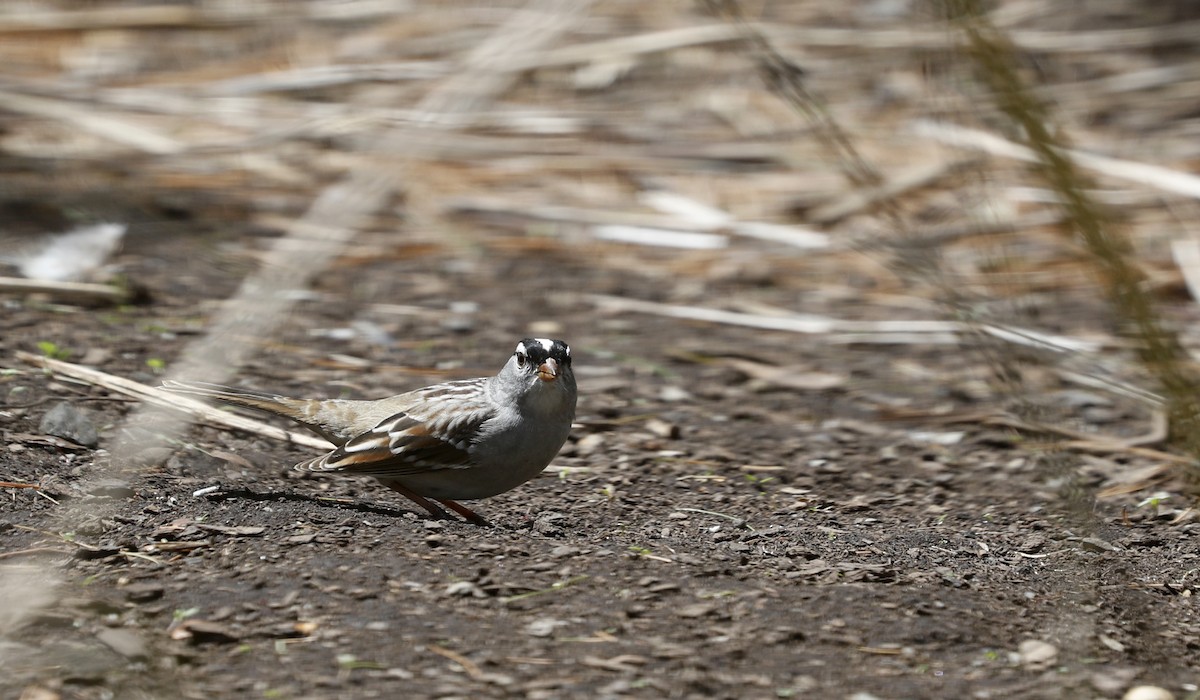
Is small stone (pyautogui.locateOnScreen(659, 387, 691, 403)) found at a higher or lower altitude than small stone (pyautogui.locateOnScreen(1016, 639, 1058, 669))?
lower

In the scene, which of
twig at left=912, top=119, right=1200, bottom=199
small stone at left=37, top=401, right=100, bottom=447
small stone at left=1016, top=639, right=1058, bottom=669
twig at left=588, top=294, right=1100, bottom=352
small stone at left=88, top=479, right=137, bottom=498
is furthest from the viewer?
twig at left=912, top=119, right=1200, bottom=199

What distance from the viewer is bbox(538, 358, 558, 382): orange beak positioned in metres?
3.98

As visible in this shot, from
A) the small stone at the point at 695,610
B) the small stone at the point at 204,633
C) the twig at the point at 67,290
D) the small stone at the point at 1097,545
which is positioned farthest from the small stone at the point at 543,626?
the twig at the point at 67,290

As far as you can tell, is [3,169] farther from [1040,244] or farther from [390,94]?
[1040,244]

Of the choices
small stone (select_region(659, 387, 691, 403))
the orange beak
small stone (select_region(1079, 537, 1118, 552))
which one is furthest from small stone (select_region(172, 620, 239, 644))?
small stone (select_region(659, 387, 691, 403))

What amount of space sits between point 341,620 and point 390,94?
5.65 metres

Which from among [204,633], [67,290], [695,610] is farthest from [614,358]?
[204,633]

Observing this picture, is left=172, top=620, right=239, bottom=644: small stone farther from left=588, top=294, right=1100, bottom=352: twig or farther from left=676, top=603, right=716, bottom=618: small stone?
left=588, top=294, right=1100, bottom=352: twig

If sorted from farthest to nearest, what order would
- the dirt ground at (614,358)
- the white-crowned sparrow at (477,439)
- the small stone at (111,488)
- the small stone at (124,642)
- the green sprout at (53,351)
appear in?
the green sprout at (53,351)
the white-crowned sparrow at (477,439)
the small stone at (111,488)
the dirt ground at (614,358)
the small stone at (124,642)

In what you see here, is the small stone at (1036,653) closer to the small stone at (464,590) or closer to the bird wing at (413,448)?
the small stone at (464,590)

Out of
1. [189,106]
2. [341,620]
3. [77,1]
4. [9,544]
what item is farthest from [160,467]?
[77,1]

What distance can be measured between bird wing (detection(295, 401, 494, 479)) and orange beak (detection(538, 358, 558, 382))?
0.22 meters

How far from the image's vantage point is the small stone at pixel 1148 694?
9.73 ft

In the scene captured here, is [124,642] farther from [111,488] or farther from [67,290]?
[67,290]
